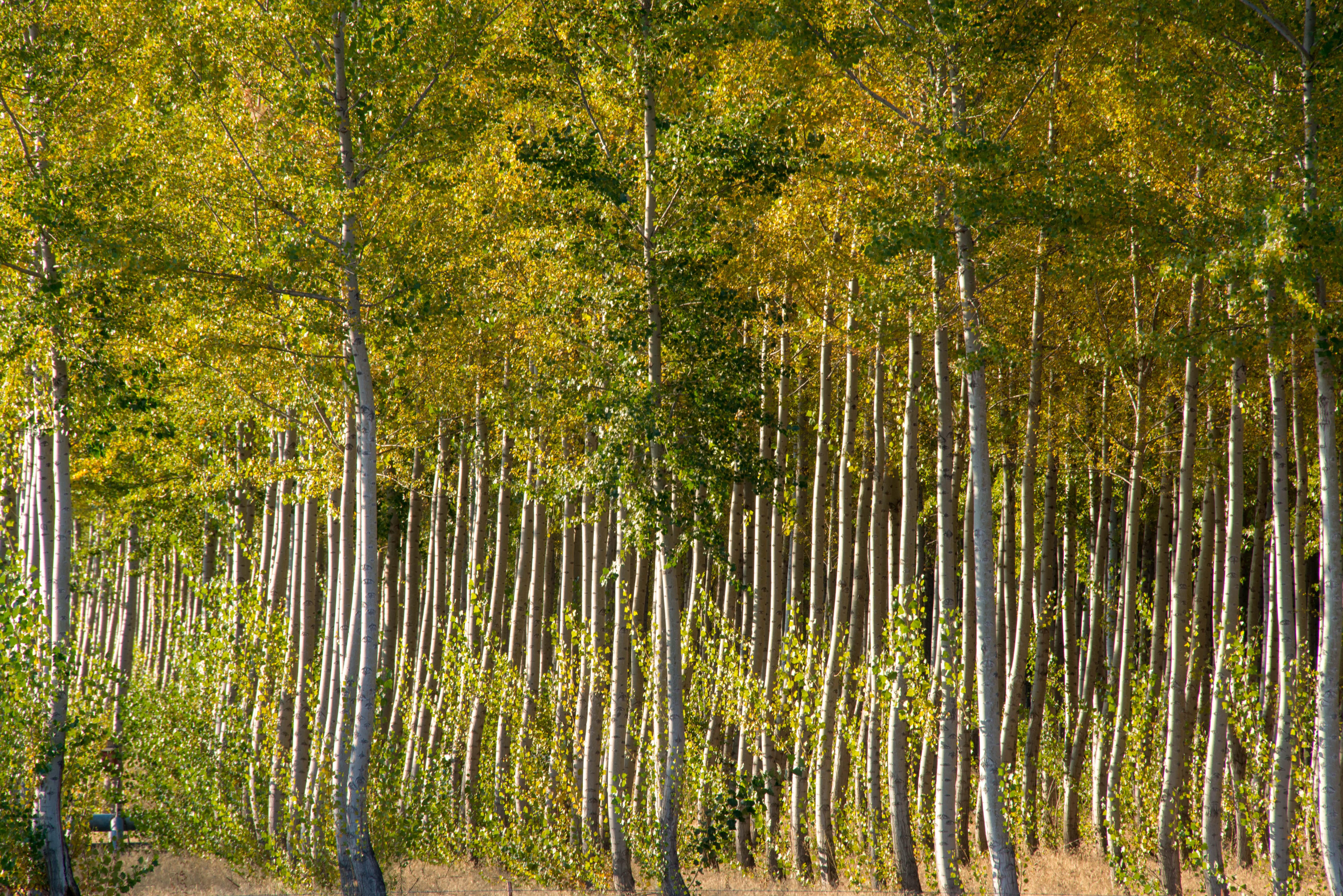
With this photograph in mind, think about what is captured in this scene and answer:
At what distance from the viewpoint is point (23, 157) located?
9.38 m

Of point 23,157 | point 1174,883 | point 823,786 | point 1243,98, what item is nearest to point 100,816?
point 23,157

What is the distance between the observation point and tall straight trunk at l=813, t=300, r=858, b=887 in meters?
10.1

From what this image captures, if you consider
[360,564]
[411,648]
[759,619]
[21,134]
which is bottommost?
[411,648]

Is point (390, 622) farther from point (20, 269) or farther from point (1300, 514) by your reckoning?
point (1300, 514)

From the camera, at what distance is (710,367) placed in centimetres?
908

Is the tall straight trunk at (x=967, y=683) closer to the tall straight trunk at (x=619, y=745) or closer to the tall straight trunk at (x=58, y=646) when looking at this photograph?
the tall straight trunk at (x=619, y=745)

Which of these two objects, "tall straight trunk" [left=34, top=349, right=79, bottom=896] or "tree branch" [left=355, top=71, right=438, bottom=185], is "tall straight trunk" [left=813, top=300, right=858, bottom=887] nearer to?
"tree branch" [left=355, top=71, right=438, bottom=185]

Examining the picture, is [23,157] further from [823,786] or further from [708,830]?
[823,786]

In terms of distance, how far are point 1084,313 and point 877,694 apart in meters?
4.80

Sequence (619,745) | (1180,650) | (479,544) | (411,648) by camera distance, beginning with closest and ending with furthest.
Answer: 1. (1180,650)
2. (619,745)
3. (479,544)
4. (411,648)

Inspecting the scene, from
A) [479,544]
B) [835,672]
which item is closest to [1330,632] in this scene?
[835,672]

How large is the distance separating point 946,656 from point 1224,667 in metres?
2.31

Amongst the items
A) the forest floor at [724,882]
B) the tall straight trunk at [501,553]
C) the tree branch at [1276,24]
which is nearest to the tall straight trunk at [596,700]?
the forest floor at [724,882]

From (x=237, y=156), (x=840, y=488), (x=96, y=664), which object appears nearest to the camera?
(x=237, y=156)
